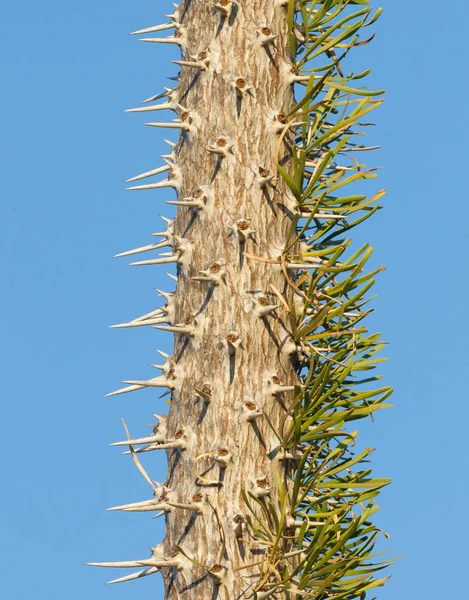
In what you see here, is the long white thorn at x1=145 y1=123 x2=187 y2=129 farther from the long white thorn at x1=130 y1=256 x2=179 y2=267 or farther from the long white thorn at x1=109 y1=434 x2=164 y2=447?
the long white thorn at x1=109 y1=434 x2=164 y2=447

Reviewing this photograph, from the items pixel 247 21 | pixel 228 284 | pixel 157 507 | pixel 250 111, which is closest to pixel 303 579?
pixel 157 507

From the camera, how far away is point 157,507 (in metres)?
4.08

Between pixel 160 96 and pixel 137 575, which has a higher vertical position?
pixel 160 96

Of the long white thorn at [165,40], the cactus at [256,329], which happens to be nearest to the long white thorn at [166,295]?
the cactus at [256,329]

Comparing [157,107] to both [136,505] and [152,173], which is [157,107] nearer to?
[152,173]

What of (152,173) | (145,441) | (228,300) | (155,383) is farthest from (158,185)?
(145,441)

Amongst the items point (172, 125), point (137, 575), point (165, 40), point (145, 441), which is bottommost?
point (137, 575)

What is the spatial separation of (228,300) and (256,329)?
0.57 ft

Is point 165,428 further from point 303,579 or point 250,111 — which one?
point 250,111

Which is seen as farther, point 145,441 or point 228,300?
point 145,441

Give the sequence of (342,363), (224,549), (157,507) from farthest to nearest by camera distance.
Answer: (342,363) → (157,507) → (224,549)

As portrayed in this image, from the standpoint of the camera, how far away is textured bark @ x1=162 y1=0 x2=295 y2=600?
388cm

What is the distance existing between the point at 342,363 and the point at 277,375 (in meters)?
0.44

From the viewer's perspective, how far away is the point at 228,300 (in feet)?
13.2
